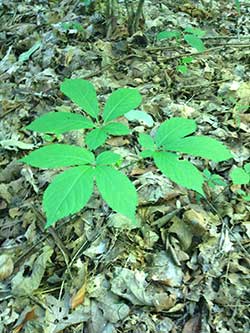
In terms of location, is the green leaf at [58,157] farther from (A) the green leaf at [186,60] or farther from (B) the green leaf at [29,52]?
(B) the green leaf at [29,52]

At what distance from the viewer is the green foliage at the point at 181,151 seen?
1.30m

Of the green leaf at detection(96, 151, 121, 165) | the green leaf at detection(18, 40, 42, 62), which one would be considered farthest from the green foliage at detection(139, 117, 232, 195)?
the green leaf at detection(18, 40, 42, 62)

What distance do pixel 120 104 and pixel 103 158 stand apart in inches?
10.9

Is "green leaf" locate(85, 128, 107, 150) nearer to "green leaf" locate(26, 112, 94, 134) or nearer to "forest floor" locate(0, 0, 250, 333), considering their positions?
"green leaf" locate(26, 112, 94, 134)

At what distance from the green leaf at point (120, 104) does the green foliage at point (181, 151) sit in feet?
0.42

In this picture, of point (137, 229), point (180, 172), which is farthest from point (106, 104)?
point (137, 229)

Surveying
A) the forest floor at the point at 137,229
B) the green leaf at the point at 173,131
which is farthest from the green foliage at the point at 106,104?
the forest floor at the point at 137,229

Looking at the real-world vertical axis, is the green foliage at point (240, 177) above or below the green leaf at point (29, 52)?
below

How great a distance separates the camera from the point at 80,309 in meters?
1.63

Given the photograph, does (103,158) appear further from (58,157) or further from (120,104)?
(120,104)

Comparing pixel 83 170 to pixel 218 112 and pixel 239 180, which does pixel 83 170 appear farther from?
pixel 218 112

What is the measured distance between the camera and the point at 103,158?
4.28 feet

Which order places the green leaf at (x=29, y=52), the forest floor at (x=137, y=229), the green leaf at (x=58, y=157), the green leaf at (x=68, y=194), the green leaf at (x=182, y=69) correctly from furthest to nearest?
1. the green leaf at (x=29, y=52)
2. the green leaf at (x=182, y=69)
3. the forest floor at (x=137, y=229)
4. the green leaf at (x=58, y=157)
5. the green leaf at (x=68, y=194)

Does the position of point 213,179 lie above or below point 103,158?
below
